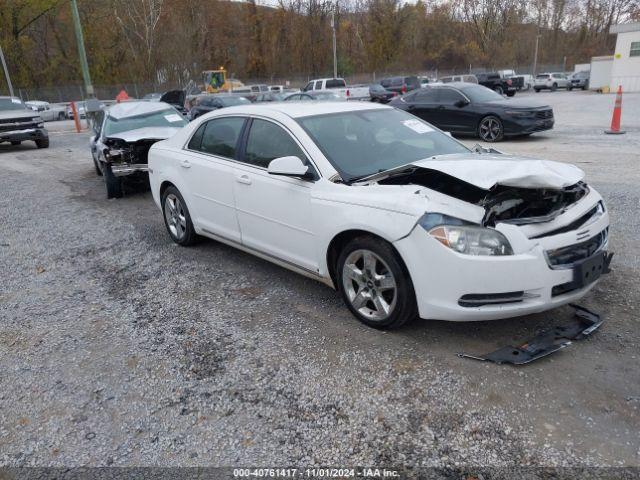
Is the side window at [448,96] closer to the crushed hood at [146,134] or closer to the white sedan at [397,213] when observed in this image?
the crushed hood at [146,134]

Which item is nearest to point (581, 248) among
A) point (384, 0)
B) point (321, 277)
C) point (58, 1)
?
point (321, 277)

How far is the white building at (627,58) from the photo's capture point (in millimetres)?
32594

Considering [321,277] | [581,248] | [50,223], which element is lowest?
[50,223]

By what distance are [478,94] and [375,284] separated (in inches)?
453

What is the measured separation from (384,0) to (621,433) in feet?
234

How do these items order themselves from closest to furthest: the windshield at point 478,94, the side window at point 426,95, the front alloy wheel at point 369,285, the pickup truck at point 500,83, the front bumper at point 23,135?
1. the front alloy wheel at point 369,285
2. the windshield at point 478,94
3. the side window at point 426,95
4. the front bumper at point 23,135
5. the pickup truck at point 500,83

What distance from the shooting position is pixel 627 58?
3362 cm

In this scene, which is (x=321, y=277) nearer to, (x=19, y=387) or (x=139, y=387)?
(x=139, y=387)

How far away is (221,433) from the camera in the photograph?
284cm

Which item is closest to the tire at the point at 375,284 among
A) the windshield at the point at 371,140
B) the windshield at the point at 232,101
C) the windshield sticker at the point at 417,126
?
the windshield at the point at 371,140

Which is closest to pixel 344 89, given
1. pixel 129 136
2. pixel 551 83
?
pixel 129 136

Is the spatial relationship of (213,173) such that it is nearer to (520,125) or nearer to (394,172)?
(394,172)

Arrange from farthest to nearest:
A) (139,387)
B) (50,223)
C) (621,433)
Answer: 1. (50,223)
2. (139,387)
3. (621,433)

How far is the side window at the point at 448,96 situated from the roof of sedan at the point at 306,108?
946 centimetres
